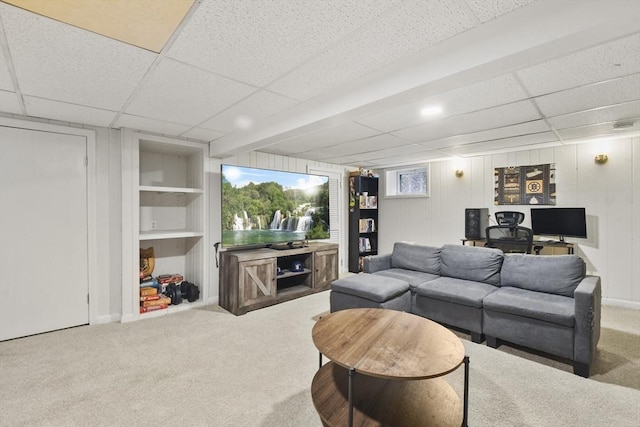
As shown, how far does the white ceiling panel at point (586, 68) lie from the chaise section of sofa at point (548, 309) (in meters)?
1.58

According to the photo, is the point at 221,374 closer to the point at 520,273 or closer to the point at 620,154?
the point at 520,273

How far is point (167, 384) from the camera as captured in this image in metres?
2.15

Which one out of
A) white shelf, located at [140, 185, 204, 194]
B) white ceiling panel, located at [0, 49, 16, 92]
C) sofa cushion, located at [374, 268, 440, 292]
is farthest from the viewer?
white shelf, located at [140, 185, 204, 194]

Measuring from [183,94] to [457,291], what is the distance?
3.10 meters

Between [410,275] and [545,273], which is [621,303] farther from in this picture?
[410,275]

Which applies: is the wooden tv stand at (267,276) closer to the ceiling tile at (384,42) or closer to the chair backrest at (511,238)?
the ceiling tile at (384,42)

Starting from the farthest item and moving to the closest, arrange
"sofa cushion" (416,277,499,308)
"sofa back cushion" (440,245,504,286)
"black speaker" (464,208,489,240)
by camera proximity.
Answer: "black speaker" (464,208,489,240), "sofa back cushion" (440,245,504,286), "sofa cushion" (416,277,499,308)

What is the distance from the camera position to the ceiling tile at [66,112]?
2.57 meters

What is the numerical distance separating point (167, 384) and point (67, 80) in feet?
7.61

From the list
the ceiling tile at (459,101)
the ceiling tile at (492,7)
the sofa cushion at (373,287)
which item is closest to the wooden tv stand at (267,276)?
the sofa cushion at (373,287)

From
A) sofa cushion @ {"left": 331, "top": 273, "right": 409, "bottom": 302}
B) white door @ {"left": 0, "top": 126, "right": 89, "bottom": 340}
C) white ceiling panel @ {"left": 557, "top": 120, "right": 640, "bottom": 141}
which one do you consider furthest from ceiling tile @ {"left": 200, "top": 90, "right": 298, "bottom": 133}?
white ceiling panel @ {"left": 557, "top": 120, "right": 640, "bottom": 141}

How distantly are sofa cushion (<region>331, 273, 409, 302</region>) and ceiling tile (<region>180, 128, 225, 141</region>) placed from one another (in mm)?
2307

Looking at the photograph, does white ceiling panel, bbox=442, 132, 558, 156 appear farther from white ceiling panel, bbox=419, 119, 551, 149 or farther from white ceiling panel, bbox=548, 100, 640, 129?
white ceiling panel, bbox=548, 100, 640, 129

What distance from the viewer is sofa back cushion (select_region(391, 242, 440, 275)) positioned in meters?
3.69
